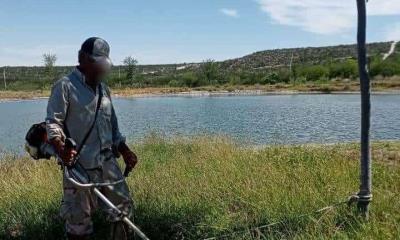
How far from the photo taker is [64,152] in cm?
364

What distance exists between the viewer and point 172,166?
7301 mm

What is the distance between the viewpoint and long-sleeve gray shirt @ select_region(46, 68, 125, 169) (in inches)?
154

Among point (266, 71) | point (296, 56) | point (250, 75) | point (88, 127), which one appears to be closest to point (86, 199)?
point (88, 127)

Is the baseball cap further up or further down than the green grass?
further up

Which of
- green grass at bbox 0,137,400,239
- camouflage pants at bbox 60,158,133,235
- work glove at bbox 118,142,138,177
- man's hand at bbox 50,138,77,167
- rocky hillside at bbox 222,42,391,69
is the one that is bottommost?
green grass at bbox 0,137,400,239

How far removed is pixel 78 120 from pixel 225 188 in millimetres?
2045

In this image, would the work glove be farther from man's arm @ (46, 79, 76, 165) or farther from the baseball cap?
the baseball cap

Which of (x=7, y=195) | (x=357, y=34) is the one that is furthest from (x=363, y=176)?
(x=7, y=195)

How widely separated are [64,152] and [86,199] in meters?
0.64

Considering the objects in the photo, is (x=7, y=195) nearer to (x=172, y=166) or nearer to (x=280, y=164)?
(x=172, y=166)

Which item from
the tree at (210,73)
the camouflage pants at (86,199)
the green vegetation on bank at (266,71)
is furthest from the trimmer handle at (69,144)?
the tree at (210,73)

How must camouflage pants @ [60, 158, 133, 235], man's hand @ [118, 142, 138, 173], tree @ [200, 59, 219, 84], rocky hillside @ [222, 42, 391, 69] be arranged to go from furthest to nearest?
1. rocky hillside @ [222, 42, 391, 69]
2. tree @ [200, 59, 219, 84]
3. man's hand @ [118, 142, 138, 173]
4. camouflage pants @ [60, 158, 133, 235]

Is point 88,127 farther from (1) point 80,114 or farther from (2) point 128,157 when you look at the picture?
(2) point 128,157

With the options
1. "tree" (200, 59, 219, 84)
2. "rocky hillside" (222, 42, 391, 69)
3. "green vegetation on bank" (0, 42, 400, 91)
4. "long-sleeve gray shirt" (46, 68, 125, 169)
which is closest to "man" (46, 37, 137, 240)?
"long-sleeve gray shirt" (46, 68, 125, 169)
